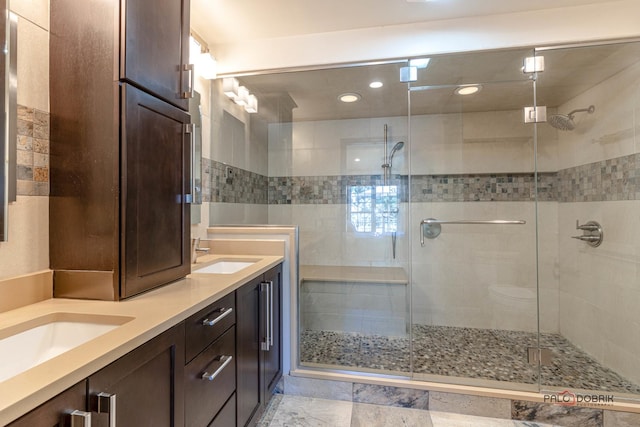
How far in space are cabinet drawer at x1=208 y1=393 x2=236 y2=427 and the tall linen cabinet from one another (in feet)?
1.87

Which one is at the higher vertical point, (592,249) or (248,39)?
(248,39)

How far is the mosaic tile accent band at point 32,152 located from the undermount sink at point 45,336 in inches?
17.5

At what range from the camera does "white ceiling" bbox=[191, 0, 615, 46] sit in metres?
1.73

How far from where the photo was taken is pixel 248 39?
2100 millimetres

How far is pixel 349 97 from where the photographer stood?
8.45 feet

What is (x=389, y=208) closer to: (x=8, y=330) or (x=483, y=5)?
(x=483, y=5)

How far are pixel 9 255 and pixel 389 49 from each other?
2135 mm

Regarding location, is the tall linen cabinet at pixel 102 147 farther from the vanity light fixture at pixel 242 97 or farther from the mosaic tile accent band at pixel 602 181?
the mosaic tile accent band at pixel 602 181

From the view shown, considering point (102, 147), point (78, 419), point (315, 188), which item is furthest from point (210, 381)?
point (315, 188)

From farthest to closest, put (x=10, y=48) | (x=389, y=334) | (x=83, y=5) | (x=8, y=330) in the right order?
1. (x=389, y=334)
2. (x=83, y=5)
3. (x=10, y=48)
4. (x=8, y=330)

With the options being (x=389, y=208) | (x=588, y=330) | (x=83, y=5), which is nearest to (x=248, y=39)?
(x=83, y=5)

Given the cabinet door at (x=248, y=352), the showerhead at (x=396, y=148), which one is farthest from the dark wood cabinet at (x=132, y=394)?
the showerhead at (x=396, y=148)

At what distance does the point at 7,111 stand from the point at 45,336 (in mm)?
698

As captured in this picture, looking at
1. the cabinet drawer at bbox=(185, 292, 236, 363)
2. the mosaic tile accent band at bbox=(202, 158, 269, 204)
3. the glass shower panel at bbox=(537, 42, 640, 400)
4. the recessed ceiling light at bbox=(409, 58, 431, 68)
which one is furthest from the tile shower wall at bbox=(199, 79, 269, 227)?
the glass shower panel at bbox=(537, 42, 640, 400)
